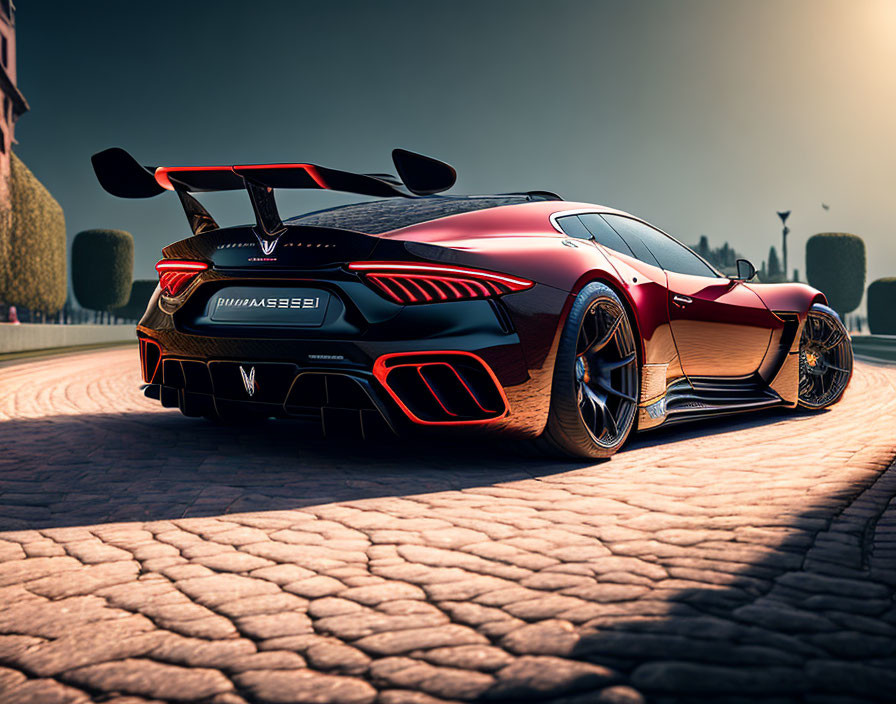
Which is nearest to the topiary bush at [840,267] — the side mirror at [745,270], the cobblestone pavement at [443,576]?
the side mirror at [745,270]

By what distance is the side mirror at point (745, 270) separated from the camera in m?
6.11

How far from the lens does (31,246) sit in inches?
1544

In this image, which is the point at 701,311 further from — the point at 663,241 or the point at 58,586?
the point at 58,586

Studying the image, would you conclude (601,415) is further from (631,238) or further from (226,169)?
(226,169)

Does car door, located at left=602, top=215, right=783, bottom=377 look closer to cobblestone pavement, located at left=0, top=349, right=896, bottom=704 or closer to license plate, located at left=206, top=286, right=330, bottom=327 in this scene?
cobblestone pavement, located at left=0, top=349, right=896, bottom=704

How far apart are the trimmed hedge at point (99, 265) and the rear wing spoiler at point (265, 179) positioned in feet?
173

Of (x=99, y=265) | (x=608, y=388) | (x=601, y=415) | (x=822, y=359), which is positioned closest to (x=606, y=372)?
(x=608, y=388)

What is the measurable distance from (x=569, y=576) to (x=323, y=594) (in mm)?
678

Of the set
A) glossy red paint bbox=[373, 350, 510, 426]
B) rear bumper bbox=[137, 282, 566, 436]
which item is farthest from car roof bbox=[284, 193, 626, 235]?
glossy red paint bbox=[373, 350, 510, 426]

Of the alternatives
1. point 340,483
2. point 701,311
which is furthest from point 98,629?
point 701,311

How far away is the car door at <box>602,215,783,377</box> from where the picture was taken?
5.18 metres

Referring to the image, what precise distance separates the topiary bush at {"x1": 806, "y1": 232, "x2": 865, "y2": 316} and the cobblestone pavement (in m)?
50.3

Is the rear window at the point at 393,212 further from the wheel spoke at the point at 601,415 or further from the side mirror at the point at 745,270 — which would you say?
the side mirror at the point at 745,270

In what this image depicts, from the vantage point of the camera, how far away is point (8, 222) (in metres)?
37.8
